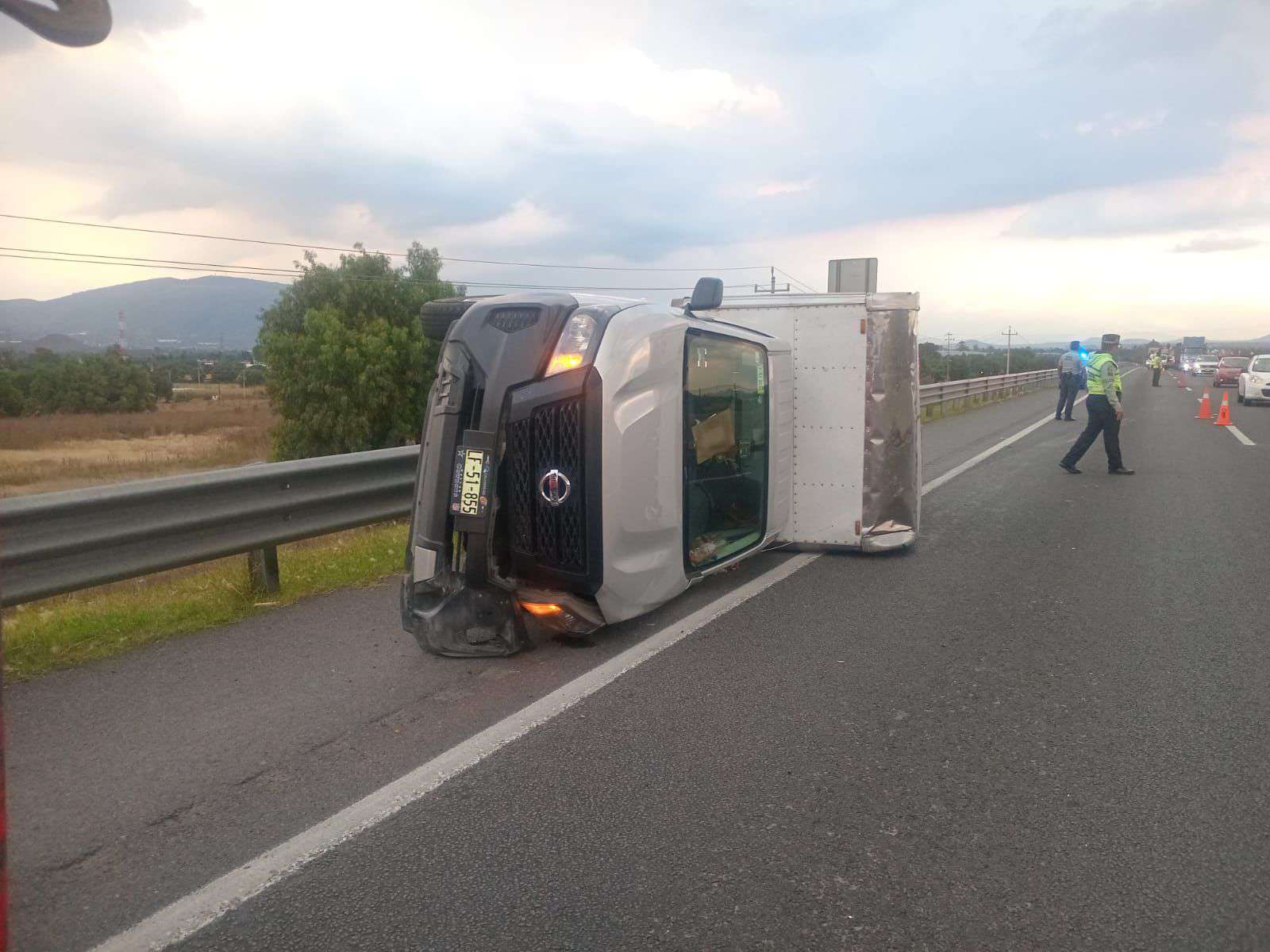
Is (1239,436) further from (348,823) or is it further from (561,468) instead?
(348,823)

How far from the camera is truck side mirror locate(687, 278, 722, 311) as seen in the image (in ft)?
20.3

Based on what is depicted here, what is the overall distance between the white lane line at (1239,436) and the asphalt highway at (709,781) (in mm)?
13079

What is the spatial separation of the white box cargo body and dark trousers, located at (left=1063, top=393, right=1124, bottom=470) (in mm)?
6240

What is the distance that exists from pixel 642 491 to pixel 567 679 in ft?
3.46

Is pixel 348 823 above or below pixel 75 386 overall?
below

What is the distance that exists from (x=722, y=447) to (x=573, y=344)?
64.0 inches

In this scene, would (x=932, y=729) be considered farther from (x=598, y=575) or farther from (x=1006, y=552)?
(x=1006, y=552)

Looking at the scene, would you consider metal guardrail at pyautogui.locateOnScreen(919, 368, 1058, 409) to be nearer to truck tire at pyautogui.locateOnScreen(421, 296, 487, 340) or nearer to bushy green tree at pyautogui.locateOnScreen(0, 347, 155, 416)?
bushy green tree at pyautogui.locateOnScreen(0, 347, 155, 416)

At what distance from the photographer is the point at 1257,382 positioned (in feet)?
98.7

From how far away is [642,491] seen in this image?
16.9 feet

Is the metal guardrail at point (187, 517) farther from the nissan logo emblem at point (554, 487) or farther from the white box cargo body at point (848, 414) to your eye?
Result: the white box cargo body at point (848, 414)

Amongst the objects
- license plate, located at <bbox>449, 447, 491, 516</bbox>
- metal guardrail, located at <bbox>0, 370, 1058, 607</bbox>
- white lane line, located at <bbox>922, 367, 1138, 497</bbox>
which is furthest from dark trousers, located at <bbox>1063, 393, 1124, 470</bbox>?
license plate, located at <bbox>449, 447, 491, 516</bbox>

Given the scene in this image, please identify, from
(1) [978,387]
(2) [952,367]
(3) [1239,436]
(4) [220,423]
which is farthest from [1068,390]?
(2) [952,367]

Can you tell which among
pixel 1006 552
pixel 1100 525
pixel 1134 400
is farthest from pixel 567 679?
pixel 1134 400
